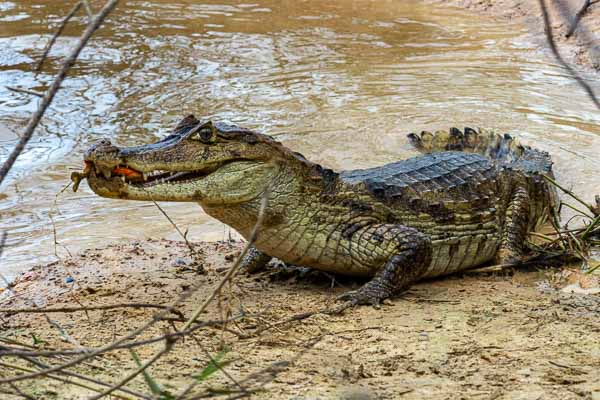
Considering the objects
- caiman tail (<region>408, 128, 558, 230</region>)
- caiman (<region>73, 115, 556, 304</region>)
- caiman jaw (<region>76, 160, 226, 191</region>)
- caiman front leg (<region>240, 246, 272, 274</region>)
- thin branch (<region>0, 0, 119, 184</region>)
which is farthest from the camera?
caiman tail (<region>408, 128, 558, 230</region>)

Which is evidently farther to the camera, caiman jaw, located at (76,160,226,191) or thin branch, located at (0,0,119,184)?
caiman jaw, located at (76,160,226,191)

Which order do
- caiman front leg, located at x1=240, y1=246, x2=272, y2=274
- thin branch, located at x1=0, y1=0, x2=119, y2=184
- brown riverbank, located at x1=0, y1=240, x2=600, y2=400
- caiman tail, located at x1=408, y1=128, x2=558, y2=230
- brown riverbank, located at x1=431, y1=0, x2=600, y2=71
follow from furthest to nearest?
brown riverbank, located at x1=431, y1=0, x2=600, y2=71, caiman tail, located at x1=408, y1=128, x2=558, y2=230, caiman front leg, located at x1=240, y1=246, x2=272, y2=274, brown riverbank, located at x1=0, y1=240, x2=600, y2=400, thin branch, located at x1=0, y1=0, x2=119, y2=184

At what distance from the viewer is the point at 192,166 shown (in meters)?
4.55

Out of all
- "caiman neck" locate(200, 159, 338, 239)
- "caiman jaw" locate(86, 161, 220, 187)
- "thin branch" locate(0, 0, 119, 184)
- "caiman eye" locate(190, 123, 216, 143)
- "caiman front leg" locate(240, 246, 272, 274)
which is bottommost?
"caiman front leg" locate(240, 246, 272, 274)

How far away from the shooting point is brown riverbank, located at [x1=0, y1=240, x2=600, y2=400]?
3.19 meters

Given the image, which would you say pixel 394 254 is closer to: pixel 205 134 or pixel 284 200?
pixel 284 200

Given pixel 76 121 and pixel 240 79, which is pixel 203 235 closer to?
pixel 76 121

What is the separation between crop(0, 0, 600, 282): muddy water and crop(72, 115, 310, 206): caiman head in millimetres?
1760

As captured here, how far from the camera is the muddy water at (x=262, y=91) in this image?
720 cm

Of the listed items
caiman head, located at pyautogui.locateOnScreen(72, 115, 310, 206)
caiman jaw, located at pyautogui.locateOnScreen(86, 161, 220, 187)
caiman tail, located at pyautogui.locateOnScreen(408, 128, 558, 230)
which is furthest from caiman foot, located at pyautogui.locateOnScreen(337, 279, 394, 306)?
caiman tail, located at pyautogui.locateOnScreen(408, 128, 558, 230)

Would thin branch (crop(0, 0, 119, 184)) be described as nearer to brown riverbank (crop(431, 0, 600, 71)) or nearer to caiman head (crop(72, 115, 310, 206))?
caiman head (crop(72, 115, 310, 206))

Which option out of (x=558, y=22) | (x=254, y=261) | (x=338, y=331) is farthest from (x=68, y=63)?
(x=558, y=22)

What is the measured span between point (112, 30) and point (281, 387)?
1081cm

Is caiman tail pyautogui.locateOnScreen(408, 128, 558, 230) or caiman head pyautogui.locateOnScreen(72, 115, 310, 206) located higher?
caiman head pyautogui.locateOnScreen(72, 115, 310, 206)
